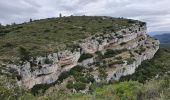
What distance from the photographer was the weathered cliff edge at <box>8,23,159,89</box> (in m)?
83.0

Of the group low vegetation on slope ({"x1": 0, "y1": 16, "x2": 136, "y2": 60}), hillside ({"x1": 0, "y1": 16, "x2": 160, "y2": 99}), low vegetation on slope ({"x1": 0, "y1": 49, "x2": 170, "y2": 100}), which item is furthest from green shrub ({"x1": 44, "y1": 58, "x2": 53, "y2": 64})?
low vegetation on slope ({"x1": 0, "y1": 49, "x2": 170, "y2": 100})

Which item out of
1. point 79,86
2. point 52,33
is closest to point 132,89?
point 79,86

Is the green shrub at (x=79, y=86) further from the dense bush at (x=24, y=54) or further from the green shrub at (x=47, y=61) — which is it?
the dense bush at (x=24, y=54)

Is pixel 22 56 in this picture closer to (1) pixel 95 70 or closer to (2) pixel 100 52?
(1) pixel 95 70

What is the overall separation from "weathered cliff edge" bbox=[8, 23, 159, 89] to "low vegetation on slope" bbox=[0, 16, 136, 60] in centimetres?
249

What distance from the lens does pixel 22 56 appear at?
275 feet

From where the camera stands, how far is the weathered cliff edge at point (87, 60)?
3268 inches

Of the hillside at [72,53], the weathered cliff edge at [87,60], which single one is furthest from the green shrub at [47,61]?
the weathered cliff edge at [87,60]

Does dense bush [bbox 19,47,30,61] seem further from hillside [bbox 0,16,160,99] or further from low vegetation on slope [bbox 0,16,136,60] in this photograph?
low vegetation on slope [bbox 0,16,136,60]

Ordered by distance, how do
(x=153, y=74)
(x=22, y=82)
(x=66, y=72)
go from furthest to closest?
1. (x=153, y=74)
2. (x=66, y=72)
3. (x=22, y=82)

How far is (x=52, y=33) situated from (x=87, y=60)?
1848cm

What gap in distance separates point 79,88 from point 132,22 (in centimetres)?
6164

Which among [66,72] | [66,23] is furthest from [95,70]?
[66,23]

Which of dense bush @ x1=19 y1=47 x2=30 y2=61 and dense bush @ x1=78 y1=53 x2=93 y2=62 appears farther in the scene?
dense bush @ x1=78 y1=53 x2=93 y2=62
